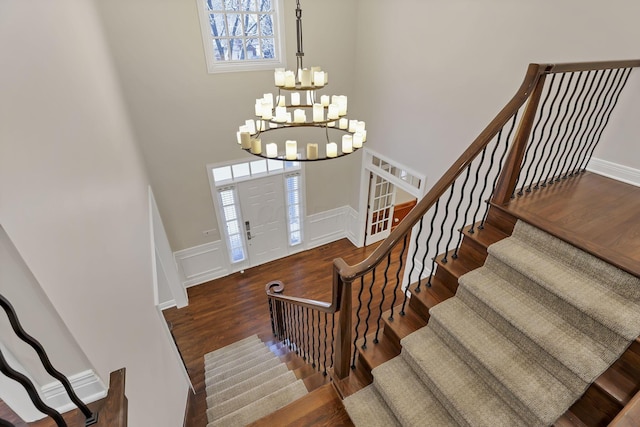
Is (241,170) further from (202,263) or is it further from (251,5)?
(251,5)

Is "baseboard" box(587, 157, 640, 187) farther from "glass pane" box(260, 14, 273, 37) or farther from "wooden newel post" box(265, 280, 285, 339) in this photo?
"glass pane" box(260, 14, 273, 37)

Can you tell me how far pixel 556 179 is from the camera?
270cm

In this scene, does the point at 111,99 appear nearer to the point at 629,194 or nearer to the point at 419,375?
the point at 419,375

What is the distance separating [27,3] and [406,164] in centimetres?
427

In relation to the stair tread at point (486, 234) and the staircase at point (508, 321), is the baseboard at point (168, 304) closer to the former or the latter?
Answer: the staircase at point (508, 321)

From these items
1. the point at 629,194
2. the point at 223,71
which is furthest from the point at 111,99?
the point at 629,194

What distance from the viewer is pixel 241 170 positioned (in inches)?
211

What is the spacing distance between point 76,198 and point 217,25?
3821mm

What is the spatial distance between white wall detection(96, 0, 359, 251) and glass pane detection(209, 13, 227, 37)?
0.27 metres

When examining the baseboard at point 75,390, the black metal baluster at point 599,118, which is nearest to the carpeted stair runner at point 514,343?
the black metal baluster at point 599,118

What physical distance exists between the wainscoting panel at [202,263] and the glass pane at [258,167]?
1.42 metres

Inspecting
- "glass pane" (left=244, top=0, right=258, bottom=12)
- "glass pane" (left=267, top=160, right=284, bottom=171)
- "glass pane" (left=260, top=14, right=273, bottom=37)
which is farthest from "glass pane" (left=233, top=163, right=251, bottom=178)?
Answer: "glass pane" (left=244, top=0, right=258, bottom=12)

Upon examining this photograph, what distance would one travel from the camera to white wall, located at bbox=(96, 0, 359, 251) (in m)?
3.88

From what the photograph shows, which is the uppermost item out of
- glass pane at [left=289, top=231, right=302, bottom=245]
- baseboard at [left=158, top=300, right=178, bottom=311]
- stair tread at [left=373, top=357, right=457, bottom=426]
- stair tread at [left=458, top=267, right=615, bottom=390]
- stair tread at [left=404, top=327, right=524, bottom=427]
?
stair tread at [left=458, top=267, right=615, bottom=390]
